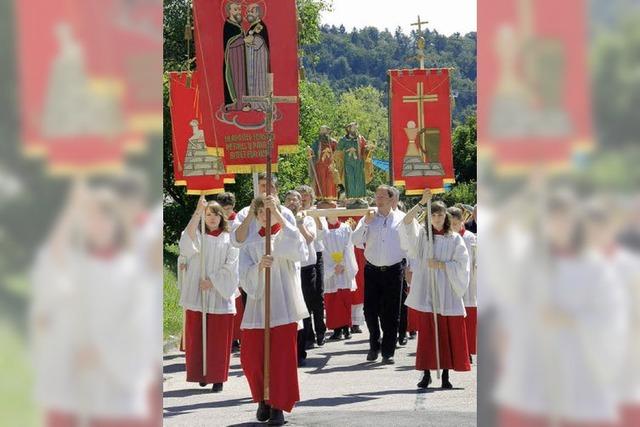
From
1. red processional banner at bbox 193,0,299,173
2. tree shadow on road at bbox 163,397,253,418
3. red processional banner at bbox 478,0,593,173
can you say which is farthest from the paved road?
red processional banner at bbox 478,0,593,173

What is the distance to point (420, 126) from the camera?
1321cm

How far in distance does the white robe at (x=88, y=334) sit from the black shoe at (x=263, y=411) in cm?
658

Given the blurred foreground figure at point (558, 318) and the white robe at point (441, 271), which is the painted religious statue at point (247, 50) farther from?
the blurred foreground figure at point (558, 318)

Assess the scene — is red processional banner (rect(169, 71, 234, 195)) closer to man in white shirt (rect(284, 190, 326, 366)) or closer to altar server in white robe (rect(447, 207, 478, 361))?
man in white shirt (rect(284, 190, 326, 366))

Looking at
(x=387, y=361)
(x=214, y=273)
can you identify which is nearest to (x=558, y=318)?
(x=214, y=273)

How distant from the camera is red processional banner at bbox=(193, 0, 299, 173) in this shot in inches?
395

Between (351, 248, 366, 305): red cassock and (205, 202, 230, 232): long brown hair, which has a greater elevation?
(205, 202, 230, 232): long brown hair

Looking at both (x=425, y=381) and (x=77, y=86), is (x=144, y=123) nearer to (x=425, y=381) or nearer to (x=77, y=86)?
(x=77, y=86)

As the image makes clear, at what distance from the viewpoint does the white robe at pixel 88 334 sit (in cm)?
371

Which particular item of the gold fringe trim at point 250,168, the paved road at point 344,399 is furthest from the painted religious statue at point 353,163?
the gold fringe trim at point 250,168

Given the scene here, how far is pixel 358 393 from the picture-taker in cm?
1227

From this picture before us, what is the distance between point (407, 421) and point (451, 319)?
271 centimetres

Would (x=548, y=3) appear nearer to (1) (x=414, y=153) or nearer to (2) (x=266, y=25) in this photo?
(2) (x=266, y=25)

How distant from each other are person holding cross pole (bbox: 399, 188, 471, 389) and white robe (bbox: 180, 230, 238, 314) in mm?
1658
